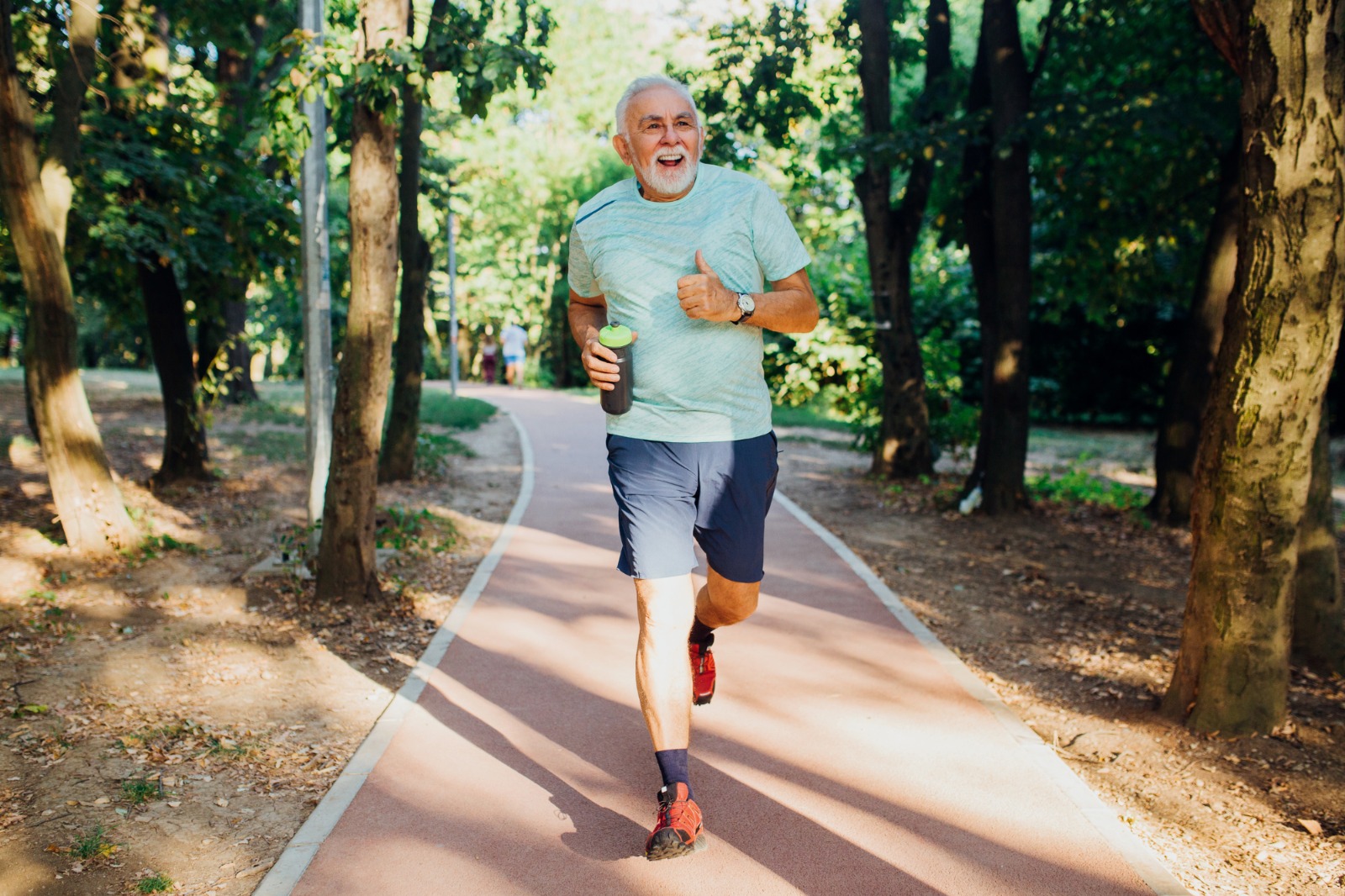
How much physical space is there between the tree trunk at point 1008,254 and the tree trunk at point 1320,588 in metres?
4.40

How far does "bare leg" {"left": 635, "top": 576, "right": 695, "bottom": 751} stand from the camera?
3600 millimetres

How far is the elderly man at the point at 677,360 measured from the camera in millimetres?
3588

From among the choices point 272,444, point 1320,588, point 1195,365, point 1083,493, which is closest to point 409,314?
point 272,444

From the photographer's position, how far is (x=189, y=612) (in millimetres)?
6492

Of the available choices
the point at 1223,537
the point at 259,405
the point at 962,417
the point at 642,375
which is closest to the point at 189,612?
the point at 642,375

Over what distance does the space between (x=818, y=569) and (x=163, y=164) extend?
6440 millimetres

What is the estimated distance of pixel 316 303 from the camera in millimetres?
7145

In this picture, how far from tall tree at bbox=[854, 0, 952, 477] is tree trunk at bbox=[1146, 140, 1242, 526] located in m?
2.89

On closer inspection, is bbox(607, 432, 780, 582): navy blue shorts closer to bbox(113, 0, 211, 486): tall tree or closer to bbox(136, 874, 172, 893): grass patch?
bbox(136, 874, 172, 893): grass patch

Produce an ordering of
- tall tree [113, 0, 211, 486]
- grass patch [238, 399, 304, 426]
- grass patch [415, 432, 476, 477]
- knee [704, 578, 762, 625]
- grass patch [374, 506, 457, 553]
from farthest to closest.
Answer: grass patch [238, 399, 304, 426] < grass patch [415, 432, 476, 477] < tall tree [113, 0, 211, 486] < grass patch [374, 506, 457, 553] < knee [704, 578, 762, 625]

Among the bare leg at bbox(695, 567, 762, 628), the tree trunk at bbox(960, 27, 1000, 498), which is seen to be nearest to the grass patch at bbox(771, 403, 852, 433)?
the tree trunk at bbox(960, 27, 1000, 498)

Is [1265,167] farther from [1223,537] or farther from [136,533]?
[136,533]

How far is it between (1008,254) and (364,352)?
5.95 meters

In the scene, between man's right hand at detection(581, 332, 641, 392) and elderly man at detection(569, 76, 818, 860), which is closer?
man's right hand at detection(581, 332, 641, 392)
